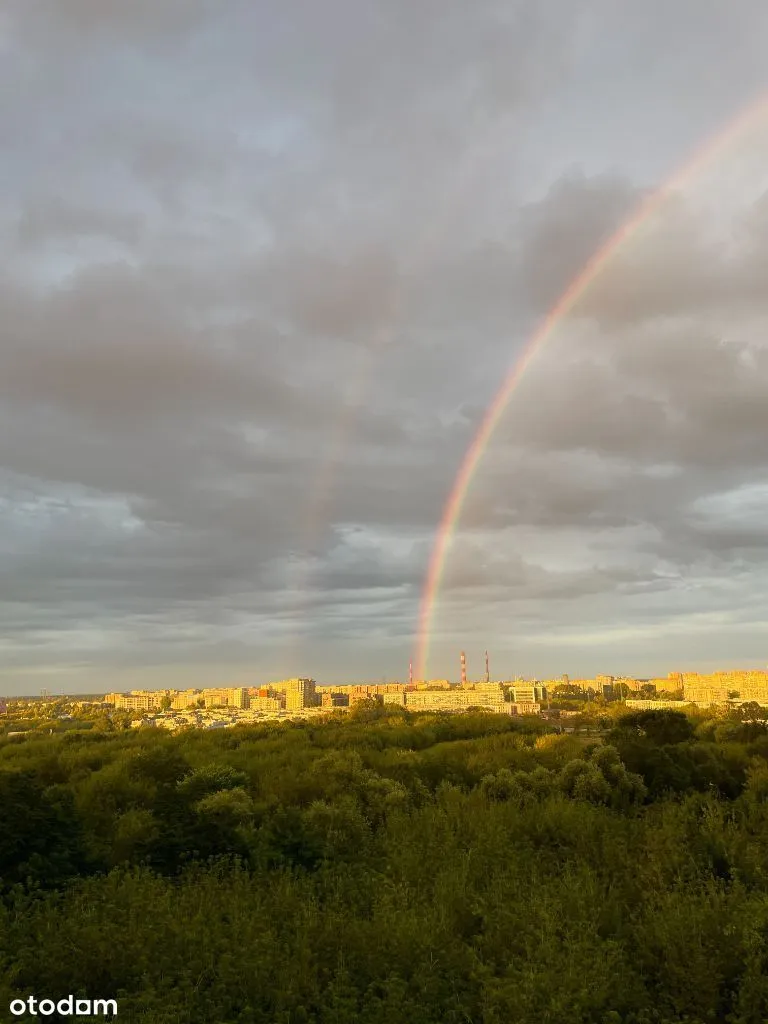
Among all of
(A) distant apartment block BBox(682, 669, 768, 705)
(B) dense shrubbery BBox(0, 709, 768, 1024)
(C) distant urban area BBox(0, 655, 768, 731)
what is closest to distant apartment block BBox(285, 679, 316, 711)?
(C) distant urban area BBox(0, 655, 768, 731)

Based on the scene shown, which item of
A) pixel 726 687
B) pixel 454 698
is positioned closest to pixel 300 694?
pixel 454 698

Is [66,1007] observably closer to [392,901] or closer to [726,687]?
[392,901]

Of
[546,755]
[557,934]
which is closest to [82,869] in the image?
[557,934]

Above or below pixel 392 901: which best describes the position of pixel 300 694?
below

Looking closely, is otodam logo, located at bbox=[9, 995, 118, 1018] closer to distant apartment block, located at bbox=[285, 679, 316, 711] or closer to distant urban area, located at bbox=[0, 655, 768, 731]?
distant urban area, located at bbox=[0, 655, 768, 731]

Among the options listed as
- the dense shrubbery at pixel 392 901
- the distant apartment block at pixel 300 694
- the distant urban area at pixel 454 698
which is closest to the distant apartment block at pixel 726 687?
the distant urban area at pixel 454 698

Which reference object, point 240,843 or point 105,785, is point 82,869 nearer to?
point 240,843
